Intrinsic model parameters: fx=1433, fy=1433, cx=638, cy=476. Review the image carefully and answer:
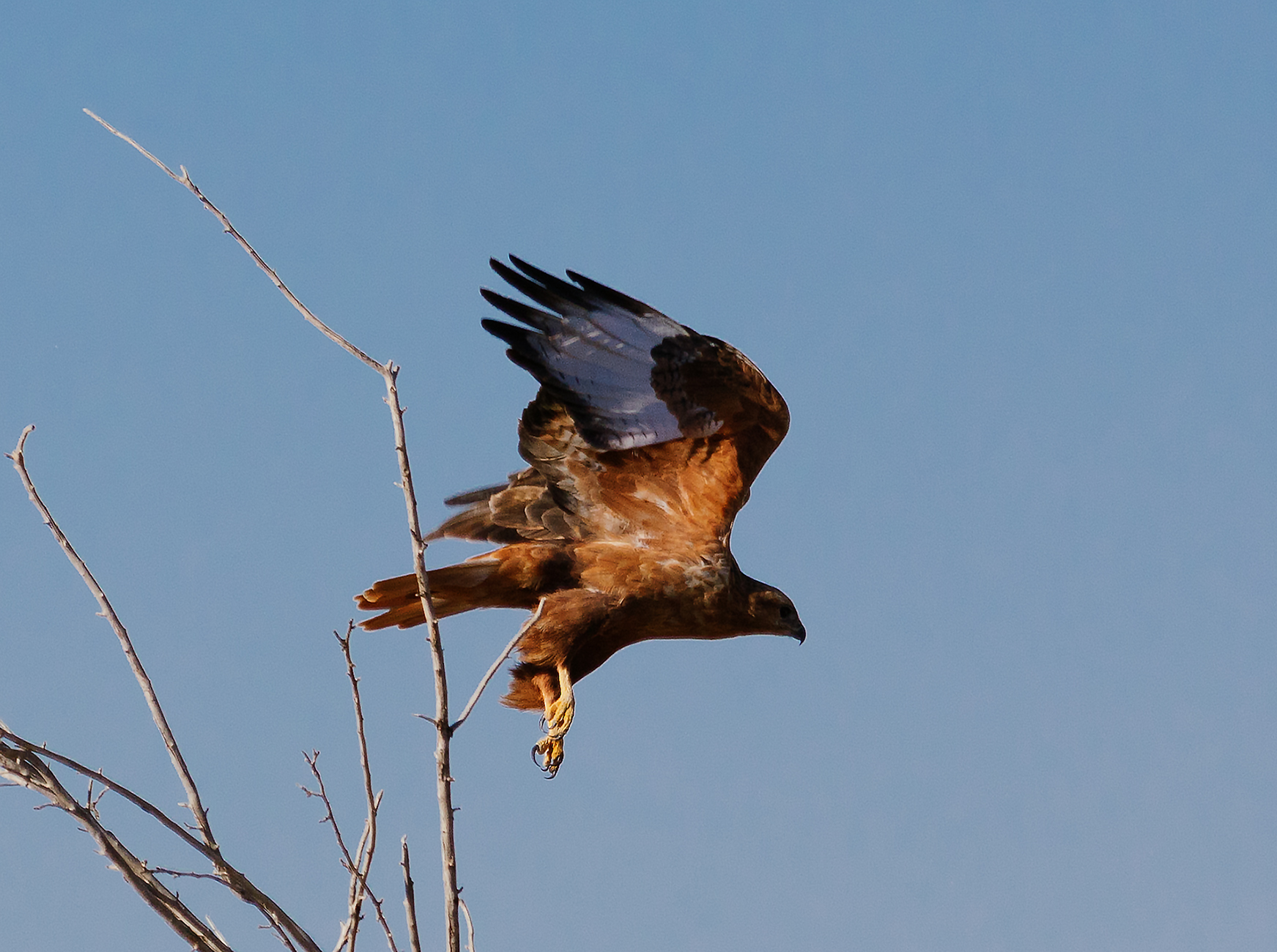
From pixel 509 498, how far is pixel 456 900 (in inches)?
129

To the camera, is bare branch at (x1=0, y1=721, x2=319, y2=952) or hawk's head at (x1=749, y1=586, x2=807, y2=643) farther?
hawk's head at (x1=749, y1=586, x2=807, y2=643)

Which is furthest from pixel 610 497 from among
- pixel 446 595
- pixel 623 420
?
pixel 446 595

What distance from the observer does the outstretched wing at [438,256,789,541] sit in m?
5.48

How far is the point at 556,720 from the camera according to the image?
538 cm

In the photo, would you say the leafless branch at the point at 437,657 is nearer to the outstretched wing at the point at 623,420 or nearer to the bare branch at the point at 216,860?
the bare branch at the point at 216,860

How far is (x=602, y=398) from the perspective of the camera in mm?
5629

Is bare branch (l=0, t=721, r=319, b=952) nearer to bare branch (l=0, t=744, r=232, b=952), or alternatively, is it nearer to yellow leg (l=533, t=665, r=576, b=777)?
bare branch (l=0, t=744, r=232, b=952)

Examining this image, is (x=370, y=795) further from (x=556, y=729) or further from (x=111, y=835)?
(x=556, y=729)

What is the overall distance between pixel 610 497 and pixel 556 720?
102 centimetres

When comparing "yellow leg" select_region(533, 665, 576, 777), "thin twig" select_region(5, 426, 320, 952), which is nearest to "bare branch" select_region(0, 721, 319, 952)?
"thin twig" select_region(5, 426, 320, 952)

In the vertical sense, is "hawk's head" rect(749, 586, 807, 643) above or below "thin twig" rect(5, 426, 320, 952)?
above

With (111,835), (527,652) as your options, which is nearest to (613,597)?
(527,652)

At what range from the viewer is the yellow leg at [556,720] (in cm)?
529

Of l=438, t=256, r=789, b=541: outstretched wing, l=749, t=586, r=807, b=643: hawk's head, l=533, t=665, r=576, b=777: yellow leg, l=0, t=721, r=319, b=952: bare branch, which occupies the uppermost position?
l=438, t=256, r=789, b=541: outstretched wing
